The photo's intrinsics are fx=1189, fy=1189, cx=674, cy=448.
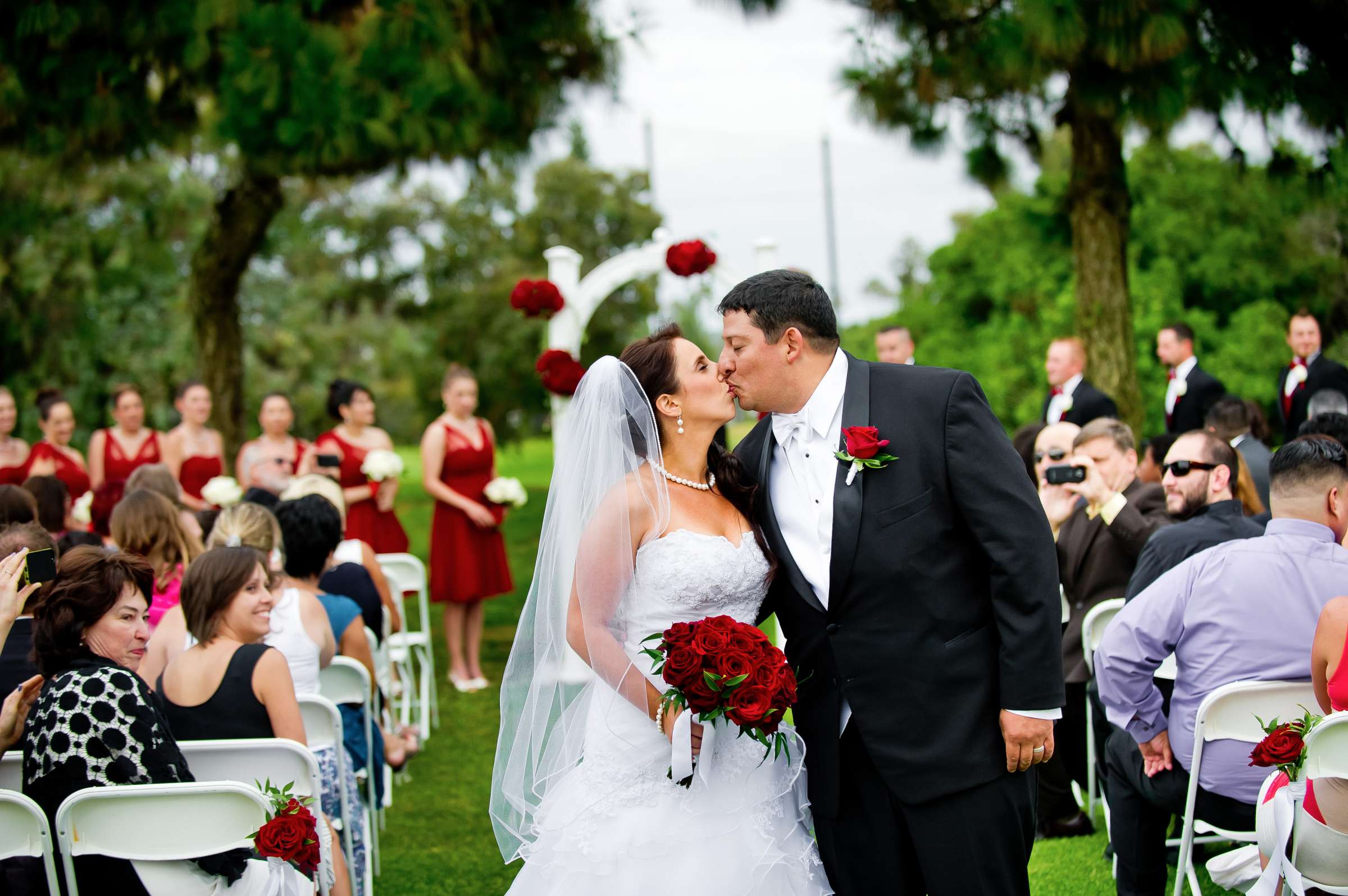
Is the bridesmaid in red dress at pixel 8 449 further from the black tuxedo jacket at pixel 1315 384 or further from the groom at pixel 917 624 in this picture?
the black tuxedo jacket at pixel 1315 384

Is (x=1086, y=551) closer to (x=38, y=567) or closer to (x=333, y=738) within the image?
(x=333, y=738)

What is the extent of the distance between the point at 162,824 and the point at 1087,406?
6.39m

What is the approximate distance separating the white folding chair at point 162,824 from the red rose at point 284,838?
102mm

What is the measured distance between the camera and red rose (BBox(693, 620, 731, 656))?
270cm

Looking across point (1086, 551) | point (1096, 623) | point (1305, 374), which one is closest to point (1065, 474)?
point (1086, 551)

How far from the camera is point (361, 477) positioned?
8.29 metres

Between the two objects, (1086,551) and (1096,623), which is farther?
(1086,551)

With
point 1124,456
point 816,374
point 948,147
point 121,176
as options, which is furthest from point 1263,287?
point 121,176

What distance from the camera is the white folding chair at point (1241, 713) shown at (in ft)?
11.0

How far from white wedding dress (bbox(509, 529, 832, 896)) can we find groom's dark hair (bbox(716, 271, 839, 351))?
1.93ft

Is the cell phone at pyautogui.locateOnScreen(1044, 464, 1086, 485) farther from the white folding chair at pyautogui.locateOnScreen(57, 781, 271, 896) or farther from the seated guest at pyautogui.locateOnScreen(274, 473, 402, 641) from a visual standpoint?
the white folding chair at pyautogui.locateOnScreen(57, 781, 271, 896)

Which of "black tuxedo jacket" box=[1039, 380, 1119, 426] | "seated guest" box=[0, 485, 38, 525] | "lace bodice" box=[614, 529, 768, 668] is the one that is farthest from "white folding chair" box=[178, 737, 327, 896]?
"black tuxedo jacket" box=[1039, 380, 1119, 426]

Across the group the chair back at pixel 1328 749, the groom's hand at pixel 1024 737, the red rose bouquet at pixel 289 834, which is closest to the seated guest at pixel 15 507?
the red rose bouquet at pixel 289 834

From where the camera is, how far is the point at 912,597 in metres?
2.86
